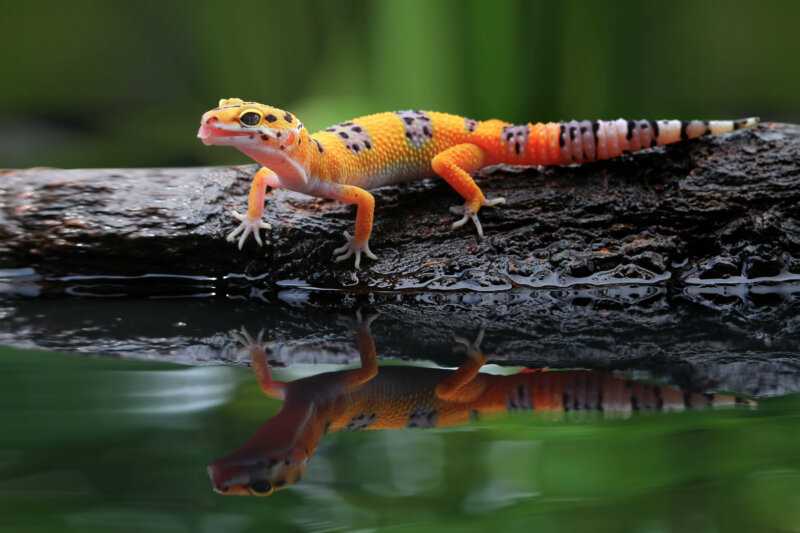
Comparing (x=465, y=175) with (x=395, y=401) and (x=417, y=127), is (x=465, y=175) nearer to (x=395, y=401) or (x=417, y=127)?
(x=417, y=127)

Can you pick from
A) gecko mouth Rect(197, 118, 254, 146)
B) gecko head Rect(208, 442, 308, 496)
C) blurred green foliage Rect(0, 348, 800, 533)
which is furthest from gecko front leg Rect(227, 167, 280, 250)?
gecko head Rect(208, 442, 308, 496)

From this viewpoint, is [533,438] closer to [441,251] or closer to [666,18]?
[441,251]

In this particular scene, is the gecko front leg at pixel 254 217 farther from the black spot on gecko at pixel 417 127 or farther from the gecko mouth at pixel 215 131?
the black spot on gecko at pixel 417 127

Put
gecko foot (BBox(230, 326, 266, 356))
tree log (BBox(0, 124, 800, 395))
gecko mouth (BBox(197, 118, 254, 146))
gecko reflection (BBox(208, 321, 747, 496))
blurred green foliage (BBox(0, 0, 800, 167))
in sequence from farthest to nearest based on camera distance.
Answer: blurred green foliage (BBox(0, 0, 800, 167)) < tree log (BBox(0, 124, 800, 395)) < gecko mouth (BBox(197, 118, 254, 146)) < gecko foot (BBox(230, 326, 266, 356)) < gecko reflection (BBox(208, 321, 747, 496))

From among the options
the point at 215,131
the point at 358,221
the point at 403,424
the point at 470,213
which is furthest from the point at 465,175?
the point at 403,424

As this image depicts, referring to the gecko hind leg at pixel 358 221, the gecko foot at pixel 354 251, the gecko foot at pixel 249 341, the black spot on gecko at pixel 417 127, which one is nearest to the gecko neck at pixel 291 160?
the gecko hind leg at pixel 358 221

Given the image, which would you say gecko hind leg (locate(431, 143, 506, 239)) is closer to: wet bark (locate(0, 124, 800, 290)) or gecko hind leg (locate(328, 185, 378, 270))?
wet bark (locate(0, 124, 800, 290))
